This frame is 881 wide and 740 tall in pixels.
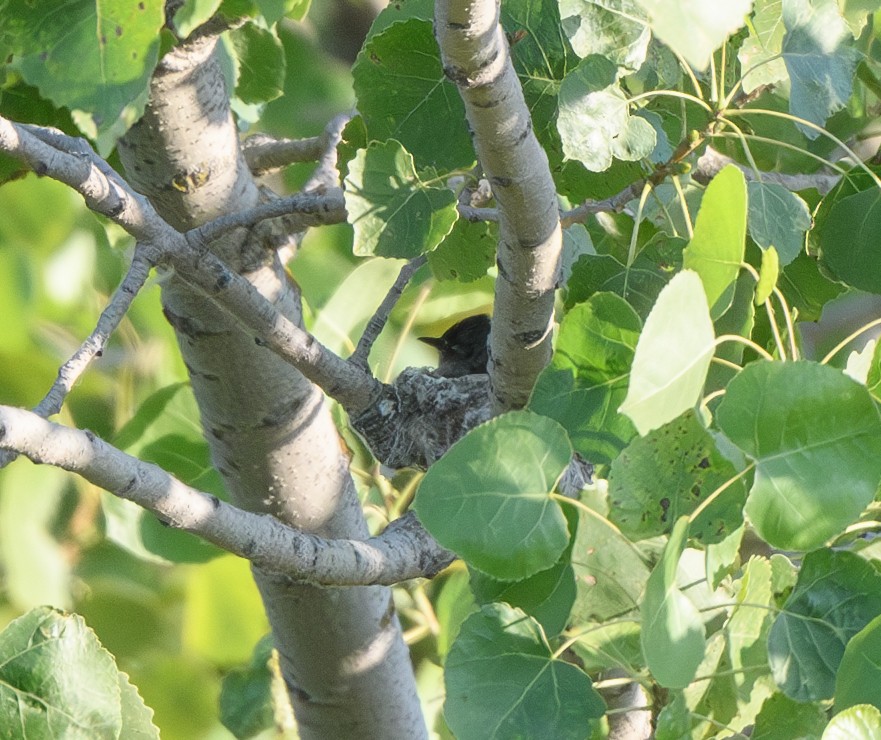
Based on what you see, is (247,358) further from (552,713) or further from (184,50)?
(552,713)

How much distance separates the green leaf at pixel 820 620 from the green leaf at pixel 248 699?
1.17 m

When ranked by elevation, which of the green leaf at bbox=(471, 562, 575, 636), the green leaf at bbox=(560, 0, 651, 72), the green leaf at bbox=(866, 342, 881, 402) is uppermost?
the green leaf at bbox=(560, 0, 651, 72)

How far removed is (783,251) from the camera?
1.35 m

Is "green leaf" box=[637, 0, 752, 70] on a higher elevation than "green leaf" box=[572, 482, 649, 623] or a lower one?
higher

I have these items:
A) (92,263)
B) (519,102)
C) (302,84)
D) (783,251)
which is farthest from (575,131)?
(302,84)

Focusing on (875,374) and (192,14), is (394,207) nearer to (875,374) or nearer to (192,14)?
(192,14)

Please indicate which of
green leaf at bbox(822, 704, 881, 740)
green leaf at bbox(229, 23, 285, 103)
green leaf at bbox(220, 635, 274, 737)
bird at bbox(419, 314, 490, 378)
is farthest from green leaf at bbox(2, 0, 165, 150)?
bird at bbox(419, 314, 490, 378)

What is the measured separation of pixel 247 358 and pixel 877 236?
82cm

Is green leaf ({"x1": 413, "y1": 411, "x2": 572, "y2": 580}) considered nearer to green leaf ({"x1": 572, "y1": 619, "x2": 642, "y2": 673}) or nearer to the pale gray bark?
green leaf ({"x1": 572, "y1": 619, "x2": 642, "y2": 673})

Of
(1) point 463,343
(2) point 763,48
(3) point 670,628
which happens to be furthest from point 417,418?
(1) point 463,343

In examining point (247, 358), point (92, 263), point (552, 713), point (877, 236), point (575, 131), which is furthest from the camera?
point (92, 263)

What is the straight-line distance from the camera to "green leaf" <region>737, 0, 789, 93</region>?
1.42 meters

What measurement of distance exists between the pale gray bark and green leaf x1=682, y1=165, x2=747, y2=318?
2.17 feet

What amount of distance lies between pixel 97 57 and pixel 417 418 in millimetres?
733
